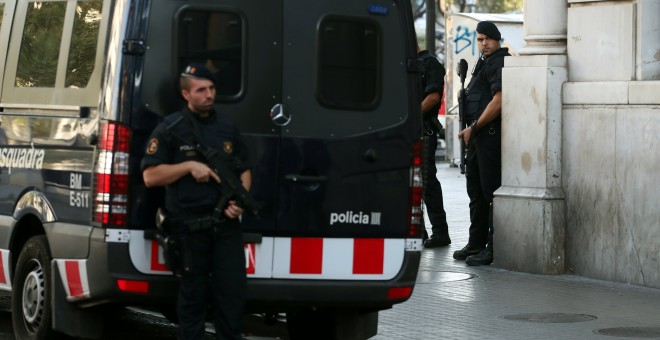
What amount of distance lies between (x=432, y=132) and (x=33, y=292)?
19.5ft

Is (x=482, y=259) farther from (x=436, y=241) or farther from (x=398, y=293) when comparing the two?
(x=398, y=293)

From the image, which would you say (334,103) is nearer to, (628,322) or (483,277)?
(628,322)

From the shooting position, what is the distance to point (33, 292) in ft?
27.2

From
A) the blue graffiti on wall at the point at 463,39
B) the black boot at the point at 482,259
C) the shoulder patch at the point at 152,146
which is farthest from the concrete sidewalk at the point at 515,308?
the blue graffiti on wall at the point at 463,39

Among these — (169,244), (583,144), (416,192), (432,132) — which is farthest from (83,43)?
(432,132)

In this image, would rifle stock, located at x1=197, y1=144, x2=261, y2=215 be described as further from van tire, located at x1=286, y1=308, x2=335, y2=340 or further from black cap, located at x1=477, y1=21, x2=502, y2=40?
black cap, located at x1=477, y1=21, x2=502, y2=40

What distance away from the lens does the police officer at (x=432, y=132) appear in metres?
13.3

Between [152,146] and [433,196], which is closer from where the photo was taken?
[152,146]

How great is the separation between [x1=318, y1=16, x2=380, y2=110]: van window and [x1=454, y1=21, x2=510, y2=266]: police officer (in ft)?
14.8

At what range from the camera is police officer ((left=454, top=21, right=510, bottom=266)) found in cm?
1248

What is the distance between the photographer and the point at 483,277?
38.9ft

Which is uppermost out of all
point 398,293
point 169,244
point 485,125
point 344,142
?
point 485,125

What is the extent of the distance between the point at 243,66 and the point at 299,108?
37 cm

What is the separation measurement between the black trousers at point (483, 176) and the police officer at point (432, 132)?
44 centimetres
